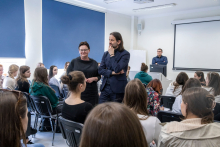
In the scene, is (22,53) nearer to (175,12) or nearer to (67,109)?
(67,109)

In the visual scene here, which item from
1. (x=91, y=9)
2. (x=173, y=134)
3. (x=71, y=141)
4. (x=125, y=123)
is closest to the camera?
(x=125, y=123)

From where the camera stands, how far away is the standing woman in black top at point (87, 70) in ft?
8.96

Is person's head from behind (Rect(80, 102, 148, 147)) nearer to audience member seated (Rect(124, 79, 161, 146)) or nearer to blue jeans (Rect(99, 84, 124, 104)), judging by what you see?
audience member seated (Rect(124, 79, 161, 146))

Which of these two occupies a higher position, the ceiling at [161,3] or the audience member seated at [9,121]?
the ceiling at [161,3]

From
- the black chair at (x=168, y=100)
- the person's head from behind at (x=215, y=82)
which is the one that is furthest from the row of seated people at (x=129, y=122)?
the person's head from behind at (x=215, y=82)

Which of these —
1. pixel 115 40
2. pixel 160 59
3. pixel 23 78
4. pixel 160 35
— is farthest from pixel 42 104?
pixel 160 35

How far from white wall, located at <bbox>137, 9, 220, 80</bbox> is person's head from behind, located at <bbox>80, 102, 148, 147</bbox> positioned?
7907 mm

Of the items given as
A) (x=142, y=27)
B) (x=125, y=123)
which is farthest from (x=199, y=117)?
(x=142, y=27)

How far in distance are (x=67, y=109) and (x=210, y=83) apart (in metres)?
2.23

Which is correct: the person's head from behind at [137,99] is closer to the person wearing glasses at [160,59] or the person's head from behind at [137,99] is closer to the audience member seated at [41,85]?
the audience member seated at [41,85]

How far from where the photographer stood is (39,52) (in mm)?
5816

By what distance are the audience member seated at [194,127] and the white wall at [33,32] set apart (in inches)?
203

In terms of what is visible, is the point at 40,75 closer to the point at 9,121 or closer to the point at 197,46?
the point at 9,121

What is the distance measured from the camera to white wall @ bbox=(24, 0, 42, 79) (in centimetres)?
553
